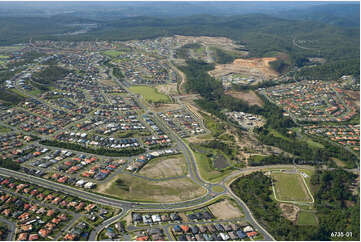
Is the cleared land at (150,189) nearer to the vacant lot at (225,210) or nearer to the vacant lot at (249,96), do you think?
the vacant lot at (225,210)

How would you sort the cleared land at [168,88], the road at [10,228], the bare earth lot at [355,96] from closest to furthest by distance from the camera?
1. the road at [10,228]
2. the bare earth lot at [355,96]
3. the cleared land at [168,88]

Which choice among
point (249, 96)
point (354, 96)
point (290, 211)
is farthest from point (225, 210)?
point (354, 96)

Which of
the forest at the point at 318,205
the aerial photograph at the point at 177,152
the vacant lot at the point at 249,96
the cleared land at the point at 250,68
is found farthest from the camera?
the cleared land at the point at 250,68

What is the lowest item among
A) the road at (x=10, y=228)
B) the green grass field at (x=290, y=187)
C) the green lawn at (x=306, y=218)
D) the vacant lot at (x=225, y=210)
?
the green lawn at (x=306, y=218)

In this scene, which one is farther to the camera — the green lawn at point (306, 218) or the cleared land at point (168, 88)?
the cleared land at point (168, 88)

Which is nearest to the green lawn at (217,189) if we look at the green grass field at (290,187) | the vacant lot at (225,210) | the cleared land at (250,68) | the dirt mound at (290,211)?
the vacant lot at (225,210)

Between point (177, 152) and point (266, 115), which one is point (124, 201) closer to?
point (177, 152)
